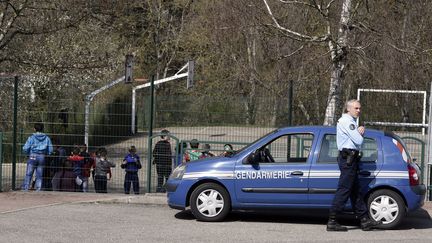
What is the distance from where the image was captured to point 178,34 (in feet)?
130

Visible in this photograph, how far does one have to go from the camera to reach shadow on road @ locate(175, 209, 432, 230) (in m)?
10.6

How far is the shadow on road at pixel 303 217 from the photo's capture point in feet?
34.9

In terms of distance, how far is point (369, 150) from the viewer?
1012 cm

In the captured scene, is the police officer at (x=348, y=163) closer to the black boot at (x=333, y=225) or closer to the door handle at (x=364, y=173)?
the black boot at (x=333, y=225)

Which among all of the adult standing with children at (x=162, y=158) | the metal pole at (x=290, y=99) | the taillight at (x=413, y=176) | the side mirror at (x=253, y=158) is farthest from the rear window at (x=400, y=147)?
the adult standing with children at (x=162, y=158)

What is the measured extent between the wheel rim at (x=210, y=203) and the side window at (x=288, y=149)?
2.81 feet

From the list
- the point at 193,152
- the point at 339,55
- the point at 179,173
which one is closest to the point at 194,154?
the point at 193,152

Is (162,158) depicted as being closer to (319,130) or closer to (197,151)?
(197,151)

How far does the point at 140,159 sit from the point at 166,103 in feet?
4.24

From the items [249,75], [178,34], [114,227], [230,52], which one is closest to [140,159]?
[114,227]

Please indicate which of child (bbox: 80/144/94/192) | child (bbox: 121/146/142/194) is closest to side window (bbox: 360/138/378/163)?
child (bbox: 121/146/142/194)

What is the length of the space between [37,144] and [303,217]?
5494 mm

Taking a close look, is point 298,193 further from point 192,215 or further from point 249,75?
point 249,75

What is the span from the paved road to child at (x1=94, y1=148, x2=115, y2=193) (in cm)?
198
